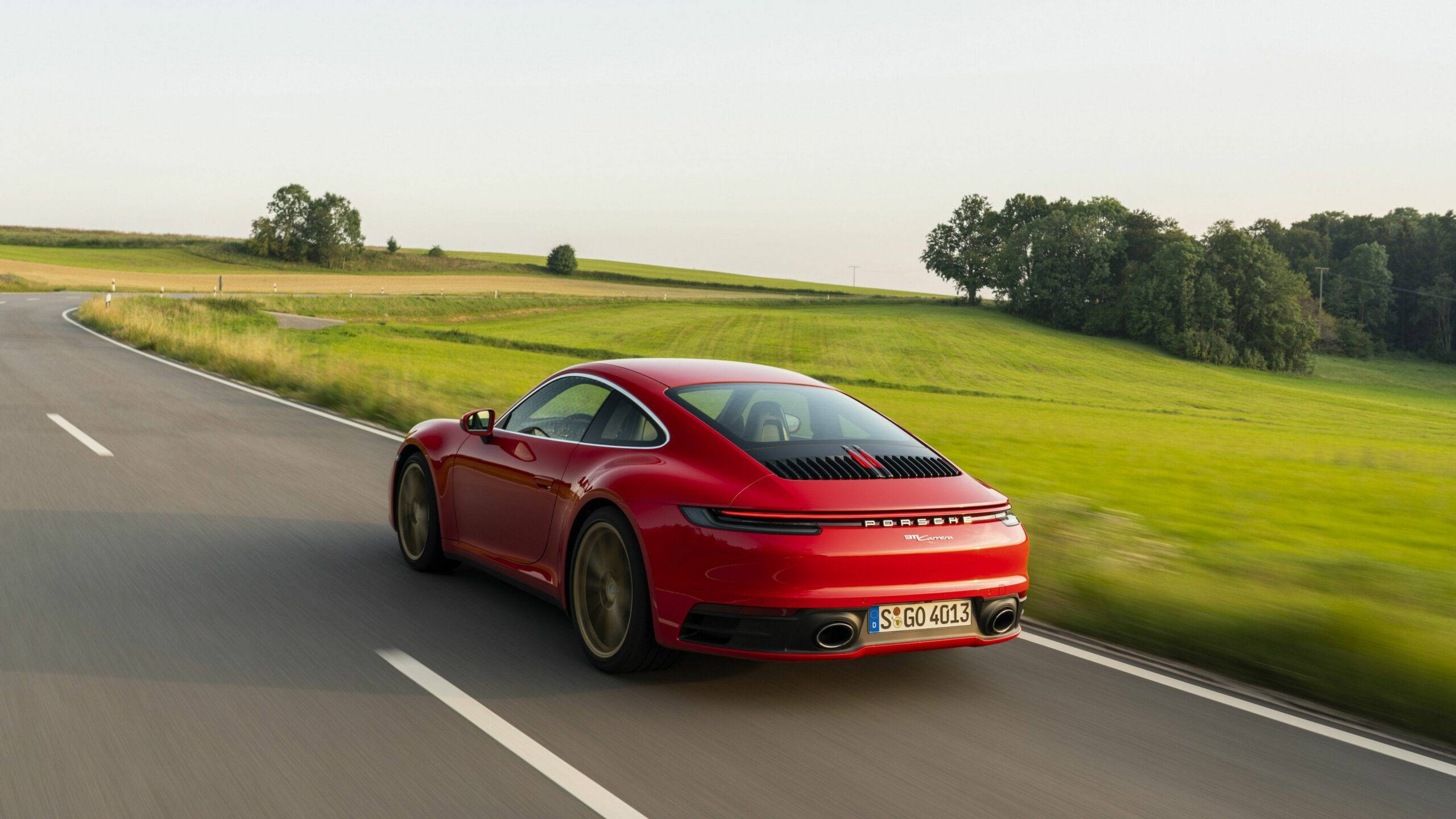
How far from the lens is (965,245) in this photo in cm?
11119

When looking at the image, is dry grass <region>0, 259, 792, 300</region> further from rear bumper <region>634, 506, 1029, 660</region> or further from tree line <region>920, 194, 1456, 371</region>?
rear bumper <region>634, 506, 1029, 660</region>

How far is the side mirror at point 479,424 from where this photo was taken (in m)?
6.19

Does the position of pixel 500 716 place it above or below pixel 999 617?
below

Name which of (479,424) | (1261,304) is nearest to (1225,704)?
(479,424)

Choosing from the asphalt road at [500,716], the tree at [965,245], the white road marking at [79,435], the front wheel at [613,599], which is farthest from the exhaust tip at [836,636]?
the tree at [965,245]

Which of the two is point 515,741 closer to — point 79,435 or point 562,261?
point 79,435

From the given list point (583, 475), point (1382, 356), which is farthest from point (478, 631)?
point (1382, 356)

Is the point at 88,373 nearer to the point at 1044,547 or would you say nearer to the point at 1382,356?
the point at 1044,547

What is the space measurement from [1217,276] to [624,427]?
77.4m

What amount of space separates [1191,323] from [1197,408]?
30771 mm

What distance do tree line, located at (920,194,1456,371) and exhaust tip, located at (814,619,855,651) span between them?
72370 millimetres

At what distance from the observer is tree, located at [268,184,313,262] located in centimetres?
10612

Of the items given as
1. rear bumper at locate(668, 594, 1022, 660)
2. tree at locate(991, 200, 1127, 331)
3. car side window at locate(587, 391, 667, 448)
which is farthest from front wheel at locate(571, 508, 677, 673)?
tree at locate(991, 200, 1127, 331)

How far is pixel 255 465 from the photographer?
10734 mm
